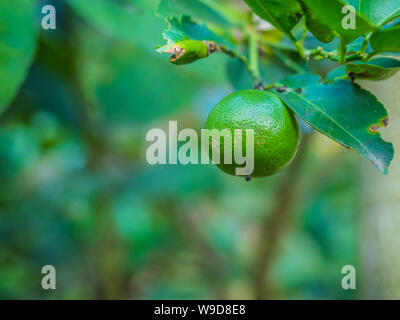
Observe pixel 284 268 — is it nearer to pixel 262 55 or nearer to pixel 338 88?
pixel 262 55

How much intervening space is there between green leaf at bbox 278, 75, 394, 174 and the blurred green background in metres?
0.68

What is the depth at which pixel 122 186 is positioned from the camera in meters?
1.93

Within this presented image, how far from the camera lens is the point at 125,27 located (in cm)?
129

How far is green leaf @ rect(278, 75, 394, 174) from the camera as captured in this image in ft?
2.02

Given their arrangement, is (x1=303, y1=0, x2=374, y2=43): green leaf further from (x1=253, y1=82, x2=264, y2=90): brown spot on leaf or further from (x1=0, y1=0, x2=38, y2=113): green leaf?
(x1=0, y1=0, x2=38, y2=113): green leaf

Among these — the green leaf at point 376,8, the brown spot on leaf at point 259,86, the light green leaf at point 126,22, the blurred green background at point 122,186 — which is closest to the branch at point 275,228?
the blurred green background at point 122,186

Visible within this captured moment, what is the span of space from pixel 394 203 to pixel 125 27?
887 mm

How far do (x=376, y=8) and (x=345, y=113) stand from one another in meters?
0.16

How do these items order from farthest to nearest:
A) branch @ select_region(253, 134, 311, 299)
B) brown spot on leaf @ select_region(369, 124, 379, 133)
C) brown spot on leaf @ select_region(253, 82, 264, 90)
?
branch @ select_region(253, 134, 311, 299), brown spot on leaf @ select_region(253, 82, 264, 90), brown spot on leaf @ select_region(369, 124, 379, 133)

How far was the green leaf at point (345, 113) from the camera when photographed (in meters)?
0.62

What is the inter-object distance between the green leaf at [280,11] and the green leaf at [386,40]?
0.12 m

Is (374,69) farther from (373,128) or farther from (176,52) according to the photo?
(176,52)

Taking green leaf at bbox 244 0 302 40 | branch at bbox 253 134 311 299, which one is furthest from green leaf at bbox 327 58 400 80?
branch at bbox 253 134 311 299
